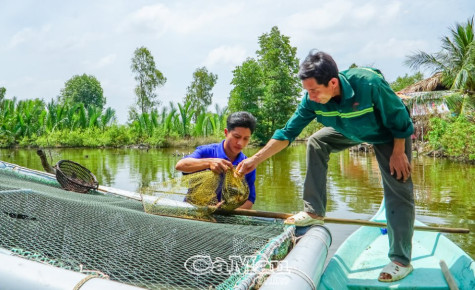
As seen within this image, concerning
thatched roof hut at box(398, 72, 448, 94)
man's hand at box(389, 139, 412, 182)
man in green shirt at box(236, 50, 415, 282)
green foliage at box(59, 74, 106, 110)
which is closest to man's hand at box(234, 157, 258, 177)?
man in green shirt at box(236, 50, 415, 282)

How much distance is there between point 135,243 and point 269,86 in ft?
111

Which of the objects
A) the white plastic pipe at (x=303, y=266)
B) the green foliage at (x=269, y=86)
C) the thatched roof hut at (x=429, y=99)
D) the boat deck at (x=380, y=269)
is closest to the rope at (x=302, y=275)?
the white plastic pipe at (x=303, y=266)

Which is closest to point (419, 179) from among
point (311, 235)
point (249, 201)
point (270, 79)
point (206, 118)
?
point (249, 201)

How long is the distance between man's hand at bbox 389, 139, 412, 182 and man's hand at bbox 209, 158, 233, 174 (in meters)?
1.19

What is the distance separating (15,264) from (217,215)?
1.93 m

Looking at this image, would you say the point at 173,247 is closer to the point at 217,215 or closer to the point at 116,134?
the point at 217,215

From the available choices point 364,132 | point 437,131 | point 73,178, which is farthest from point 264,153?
point 437,131

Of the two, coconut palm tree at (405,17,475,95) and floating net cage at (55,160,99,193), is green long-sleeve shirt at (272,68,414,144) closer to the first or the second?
floating net cage at (55,160,99,193)

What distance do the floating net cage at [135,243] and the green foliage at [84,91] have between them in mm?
55891

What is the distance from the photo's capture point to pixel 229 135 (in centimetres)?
332

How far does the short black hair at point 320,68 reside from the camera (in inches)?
86.4

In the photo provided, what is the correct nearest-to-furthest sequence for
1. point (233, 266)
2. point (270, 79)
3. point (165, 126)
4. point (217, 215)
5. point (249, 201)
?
point (233, 266) < point (217, 215) < point (249, 201) < point (165, 126) < point (270, 79)

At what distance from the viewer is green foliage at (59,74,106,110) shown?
55.4 metres

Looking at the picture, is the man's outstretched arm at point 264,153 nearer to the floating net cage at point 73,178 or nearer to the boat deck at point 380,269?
the boat deck at point 380,269
